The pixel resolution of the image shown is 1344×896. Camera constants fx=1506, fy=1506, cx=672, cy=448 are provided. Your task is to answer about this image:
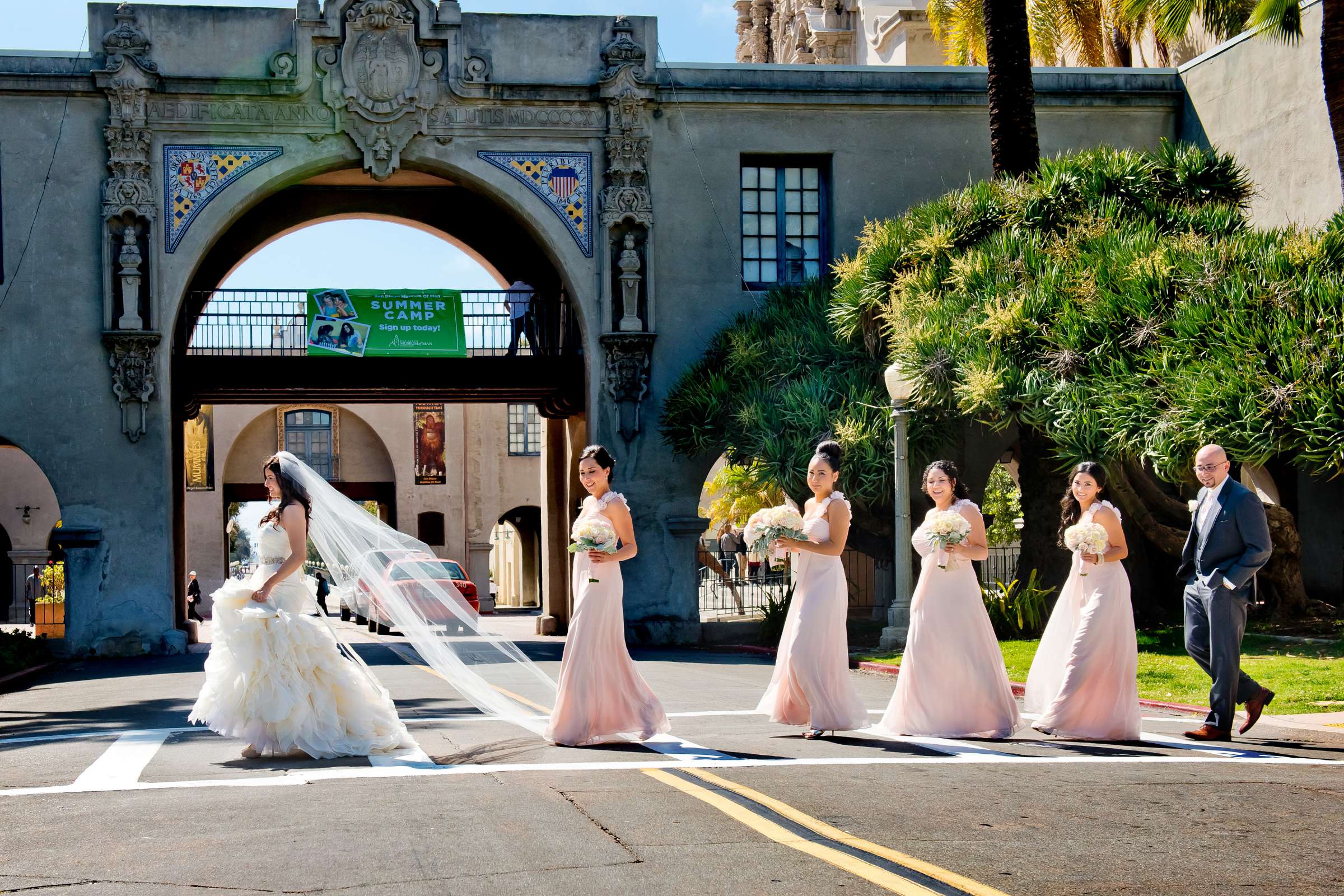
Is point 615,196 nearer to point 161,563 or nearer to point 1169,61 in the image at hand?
point 161,563

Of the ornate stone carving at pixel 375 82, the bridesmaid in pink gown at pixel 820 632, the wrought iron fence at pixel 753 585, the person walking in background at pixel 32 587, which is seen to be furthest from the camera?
the person walking in background at pixel 32 587

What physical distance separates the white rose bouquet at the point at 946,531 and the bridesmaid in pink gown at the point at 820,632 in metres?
0.62

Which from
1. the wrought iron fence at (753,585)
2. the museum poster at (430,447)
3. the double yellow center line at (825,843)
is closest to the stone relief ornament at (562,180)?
the wrought iron fence at (753,585)

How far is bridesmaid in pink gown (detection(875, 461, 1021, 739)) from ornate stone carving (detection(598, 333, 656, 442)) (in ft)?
50.3

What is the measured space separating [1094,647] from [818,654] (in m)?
2.00

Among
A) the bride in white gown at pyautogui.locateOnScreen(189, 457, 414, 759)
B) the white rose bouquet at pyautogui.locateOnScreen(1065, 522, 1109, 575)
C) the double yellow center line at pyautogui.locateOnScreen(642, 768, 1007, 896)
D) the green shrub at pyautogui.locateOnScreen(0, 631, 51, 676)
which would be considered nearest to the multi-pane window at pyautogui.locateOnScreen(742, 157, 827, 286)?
the green shrub at pyautogui.locateOnScreen(0, 631, 51, 676)

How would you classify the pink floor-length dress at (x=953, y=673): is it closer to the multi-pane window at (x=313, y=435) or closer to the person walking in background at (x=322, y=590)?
the person walking in background at (x=322, y=590)

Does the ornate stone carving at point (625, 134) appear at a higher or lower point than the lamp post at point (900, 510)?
higher

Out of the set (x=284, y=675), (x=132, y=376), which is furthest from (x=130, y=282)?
(x=284, y=675)

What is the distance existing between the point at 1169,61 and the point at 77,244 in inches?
970

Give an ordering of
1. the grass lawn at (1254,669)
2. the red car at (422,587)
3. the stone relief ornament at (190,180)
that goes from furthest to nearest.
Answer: the stone relief ornament at (190,180)
the grass lawn at (1254,669)
the red car at (422,587)

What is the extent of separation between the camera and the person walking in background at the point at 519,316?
90.9 feet

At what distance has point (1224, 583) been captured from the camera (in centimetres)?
1062

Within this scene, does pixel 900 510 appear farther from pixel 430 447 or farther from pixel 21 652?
pixel 430 447
